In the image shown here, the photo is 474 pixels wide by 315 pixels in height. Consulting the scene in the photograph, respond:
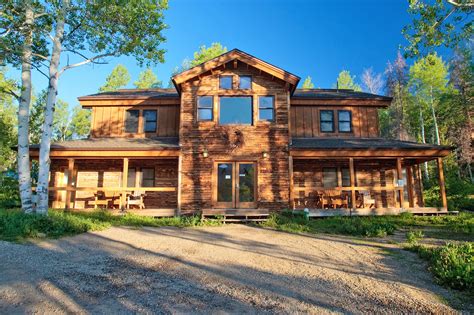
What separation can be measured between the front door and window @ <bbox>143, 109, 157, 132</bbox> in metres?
4.97

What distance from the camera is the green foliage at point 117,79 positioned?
115 feet

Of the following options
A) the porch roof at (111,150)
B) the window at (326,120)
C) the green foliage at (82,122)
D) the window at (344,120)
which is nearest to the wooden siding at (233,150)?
the porch roof at (111,150)

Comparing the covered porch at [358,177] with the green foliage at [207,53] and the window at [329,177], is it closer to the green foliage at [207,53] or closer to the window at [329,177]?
the window at [329,177]

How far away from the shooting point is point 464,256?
20.3 feet

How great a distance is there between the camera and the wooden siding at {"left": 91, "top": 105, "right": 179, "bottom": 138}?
54.7 feet

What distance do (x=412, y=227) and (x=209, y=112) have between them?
9852 millimetres

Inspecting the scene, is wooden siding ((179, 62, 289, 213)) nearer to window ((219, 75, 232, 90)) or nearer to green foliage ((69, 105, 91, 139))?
window ((219, 75, 232, 90))

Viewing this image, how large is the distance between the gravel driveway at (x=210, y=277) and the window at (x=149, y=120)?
8.79 m

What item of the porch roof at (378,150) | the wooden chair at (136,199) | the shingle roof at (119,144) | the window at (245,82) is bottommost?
the wooden chair at (136,199)

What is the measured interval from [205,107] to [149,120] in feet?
12.9

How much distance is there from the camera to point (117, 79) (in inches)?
1407

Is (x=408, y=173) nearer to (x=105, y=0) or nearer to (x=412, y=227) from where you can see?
(x=412, y=227)

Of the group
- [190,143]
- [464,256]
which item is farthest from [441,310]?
[190,143]

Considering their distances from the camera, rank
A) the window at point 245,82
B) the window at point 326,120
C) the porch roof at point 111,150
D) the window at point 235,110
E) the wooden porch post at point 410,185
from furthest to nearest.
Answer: the window at point 326,120, the wooden porch post at point 410,185, the window at point 245,82, the window at point 235,110, the porch roof at point 111,150
